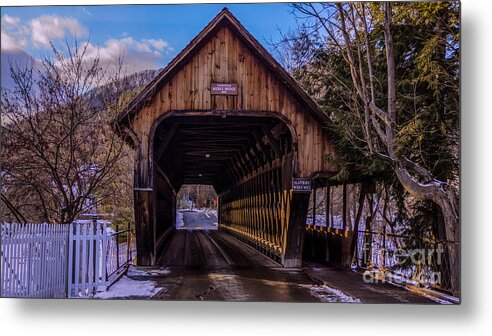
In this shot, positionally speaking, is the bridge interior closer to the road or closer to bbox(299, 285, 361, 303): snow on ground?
the road

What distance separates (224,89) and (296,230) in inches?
123

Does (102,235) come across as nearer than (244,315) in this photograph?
No

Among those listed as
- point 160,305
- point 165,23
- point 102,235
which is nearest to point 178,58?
point 165,23

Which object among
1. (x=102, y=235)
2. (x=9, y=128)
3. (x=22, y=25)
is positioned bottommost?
(x=102, y=235)

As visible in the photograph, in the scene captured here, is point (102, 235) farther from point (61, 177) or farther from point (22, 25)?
point (22, 25)

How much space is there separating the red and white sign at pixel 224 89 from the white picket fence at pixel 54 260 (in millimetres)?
3314

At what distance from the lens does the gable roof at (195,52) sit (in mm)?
10148

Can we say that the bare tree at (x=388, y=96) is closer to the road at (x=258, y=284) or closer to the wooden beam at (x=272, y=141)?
the road at (x=258, y=284)

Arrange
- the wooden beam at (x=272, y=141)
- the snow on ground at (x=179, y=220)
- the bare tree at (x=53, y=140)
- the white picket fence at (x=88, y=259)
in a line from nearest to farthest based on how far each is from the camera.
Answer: the white picket fence at (x=88, y=259) < the bare tree at (x=53, y=140) < the wooden beam at (x=272, y=141) < the snow on ground at (x=179, y=220)

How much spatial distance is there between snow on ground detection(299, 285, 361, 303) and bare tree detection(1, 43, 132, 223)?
375cm

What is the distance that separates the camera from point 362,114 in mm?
9594

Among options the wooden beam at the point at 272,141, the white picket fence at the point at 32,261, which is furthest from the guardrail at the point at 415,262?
the white picket fence at the point at 32,261

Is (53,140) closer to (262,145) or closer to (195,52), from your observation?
(195,52)

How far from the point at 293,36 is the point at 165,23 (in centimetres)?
230
